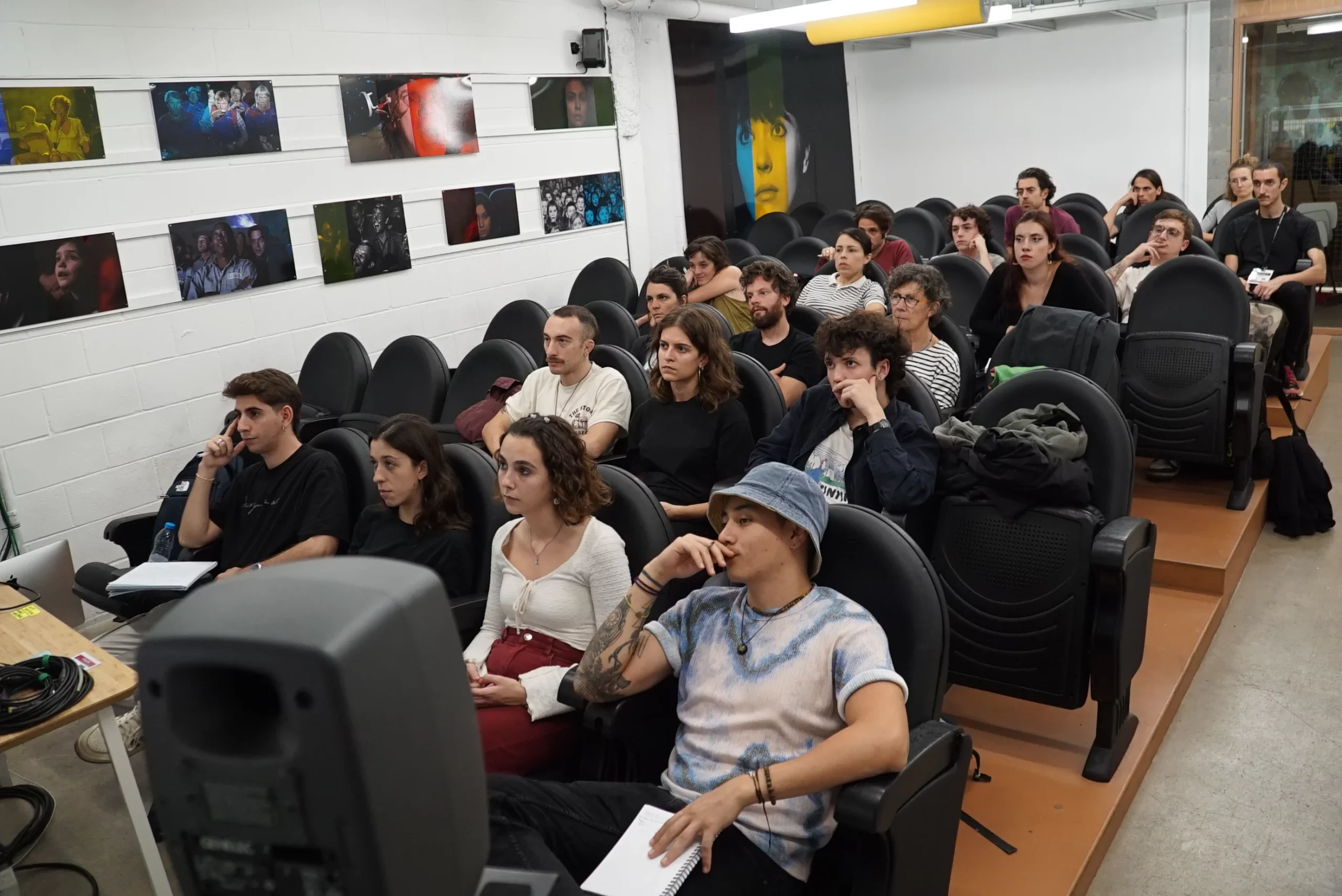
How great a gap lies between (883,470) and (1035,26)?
27.3ft

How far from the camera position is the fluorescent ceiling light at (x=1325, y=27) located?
7.90 metres

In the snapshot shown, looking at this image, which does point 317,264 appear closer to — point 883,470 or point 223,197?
point 223,197

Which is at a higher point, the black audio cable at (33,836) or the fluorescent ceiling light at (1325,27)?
the fluorescent ceiling light at (1325,27)

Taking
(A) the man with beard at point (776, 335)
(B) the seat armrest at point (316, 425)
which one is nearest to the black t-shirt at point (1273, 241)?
(A) the man with beard at point (776, 335)

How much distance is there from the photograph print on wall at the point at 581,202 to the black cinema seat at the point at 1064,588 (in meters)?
4.62

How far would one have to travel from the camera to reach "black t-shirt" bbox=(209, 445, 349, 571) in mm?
3148

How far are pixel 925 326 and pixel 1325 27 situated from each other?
6.32 m

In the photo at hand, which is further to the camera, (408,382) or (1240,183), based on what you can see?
(1240,183)

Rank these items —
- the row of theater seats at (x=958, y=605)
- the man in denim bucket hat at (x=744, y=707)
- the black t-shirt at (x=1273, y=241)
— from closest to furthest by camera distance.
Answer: the man in denim bucket hat at (x=744, y=707)
the row of theater seats at (x=958, y=605)
the black t-shirt at (x=1273, y=241)

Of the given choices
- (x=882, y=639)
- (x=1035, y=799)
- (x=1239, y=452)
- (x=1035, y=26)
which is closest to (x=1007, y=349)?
(x=1239, y=452)

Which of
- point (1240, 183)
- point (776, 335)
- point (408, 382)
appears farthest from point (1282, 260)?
point (408, 382)

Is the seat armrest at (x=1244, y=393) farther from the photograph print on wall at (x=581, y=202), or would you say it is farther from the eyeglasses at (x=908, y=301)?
the photograph print on wall at (x=581, y=202)

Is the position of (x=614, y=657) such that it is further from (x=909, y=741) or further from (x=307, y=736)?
(x=307, y=736)

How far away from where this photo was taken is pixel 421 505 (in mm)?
2830
